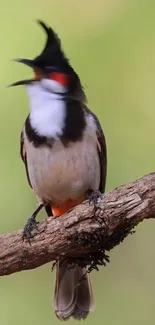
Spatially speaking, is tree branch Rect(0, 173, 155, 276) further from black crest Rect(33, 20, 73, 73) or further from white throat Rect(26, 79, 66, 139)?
black crest Rect(33, 20, 73, 73)

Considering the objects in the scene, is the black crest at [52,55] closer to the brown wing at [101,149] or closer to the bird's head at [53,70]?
the bird's head at [53,70]

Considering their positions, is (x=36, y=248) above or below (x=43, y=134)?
below

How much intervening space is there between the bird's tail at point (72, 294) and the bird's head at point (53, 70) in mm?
674

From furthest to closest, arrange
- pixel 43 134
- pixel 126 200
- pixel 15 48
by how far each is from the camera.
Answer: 1. pixel 15 48
2. pixel 43 134
3. pixel 126 200

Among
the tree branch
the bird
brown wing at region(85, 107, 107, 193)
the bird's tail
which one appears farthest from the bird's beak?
the bird's tail

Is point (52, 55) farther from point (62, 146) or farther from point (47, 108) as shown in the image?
point (62, 146)

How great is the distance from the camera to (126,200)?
2992mm

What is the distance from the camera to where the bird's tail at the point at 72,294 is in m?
3.57

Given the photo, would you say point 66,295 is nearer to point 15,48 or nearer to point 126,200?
point 126,200

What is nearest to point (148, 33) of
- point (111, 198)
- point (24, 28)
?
point (24, 28)

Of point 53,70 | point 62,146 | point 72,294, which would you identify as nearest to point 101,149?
point 62,146

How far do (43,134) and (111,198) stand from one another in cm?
51

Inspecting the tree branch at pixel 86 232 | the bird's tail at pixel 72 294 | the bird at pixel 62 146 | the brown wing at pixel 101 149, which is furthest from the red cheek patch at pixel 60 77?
the bird's tail at pixel 72 294

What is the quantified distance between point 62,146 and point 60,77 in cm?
28
